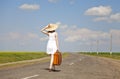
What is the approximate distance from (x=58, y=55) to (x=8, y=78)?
4.23 meters

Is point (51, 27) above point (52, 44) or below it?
above

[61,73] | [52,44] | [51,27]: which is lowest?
[61,73]

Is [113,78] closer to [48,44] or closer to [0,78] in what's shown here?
[48,44]

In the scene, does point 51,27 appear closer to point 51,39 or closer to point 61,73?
point 51,39

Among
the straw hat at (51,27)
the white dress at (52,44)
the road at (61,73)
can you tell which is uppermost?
the straw hat at (51,27)

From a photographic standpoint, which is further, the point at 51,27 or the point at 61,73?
the point at 51,27

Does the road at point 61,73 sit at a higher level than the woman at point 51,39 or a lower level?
lower

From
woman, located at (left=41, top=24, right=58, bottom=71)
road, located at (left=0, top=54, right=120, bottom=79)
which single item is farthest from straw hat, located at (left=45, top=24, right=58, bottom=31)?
road, located at (left=0, top=54, right=120, bottom=79)

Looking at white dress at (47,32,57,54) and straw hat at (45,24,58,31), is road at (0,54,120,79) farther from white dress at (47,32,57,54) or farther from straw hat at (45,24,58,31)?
straw hat at (45,24,58,31)

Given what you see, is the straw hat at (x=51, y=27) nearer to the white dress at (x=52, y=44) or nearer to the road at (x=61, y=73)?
the white dress at (x=52, y=44)

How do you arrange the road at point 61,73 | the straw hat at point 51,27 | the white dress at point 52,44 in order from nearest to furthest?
the road at point 61,73 < the straw hat at point 51,27 < the white dress at point 52,44

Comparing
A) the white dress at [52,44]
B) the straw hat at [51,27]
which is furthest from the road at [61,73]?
the straw hat at [51,27]

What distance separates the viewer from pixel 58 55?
591 inches

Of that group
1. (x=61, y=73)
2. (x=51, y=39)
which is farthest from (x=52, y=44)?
(x=61, y=73)
